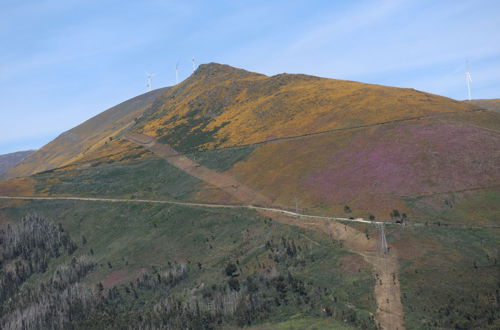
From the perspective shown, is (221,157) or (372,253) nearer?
(372,253)

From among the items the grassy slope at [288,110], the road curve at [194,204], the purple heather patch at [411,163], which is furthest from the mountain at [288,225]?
the grassy slope at [288,110]

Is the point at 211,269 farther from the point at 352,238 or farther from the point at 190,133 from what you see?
the point at 190,133

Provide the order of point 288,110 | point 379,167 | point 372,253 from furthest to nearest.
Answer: point 288,110, point 379,167, point 372,253

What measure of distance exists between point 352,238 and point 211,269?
24808mm

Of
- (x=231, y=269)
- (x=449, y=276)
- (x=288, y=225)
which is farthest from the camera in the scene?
(x=288, y=225)

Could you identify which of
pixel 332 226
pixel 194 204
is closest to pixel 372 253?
pixel 332 226

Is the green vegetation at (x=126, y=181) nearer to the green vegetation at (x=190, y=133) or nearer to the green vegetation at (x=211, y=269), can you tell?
the green vegetation at (x=211, y=269)

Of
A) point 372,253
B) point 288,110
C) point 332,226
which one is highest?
point 288,110

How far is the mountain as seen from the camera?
62438mm

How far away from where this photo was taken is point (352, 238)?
245 ft

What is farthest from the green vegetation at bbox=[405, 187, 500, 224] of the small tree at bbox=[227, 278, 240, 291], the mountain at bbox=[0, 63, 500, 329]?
the small tree at bbox=[227, 278, 240, 291]

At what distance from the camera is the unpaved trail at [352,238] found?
57.0 metres

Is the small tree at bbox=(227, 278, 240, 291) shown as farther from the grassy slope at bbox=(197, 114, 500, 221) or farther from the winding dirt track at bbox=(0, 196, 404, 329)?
the grassy slope at bbox=(197, 114, 500, 221)

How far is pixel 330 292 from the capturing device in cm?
6438
